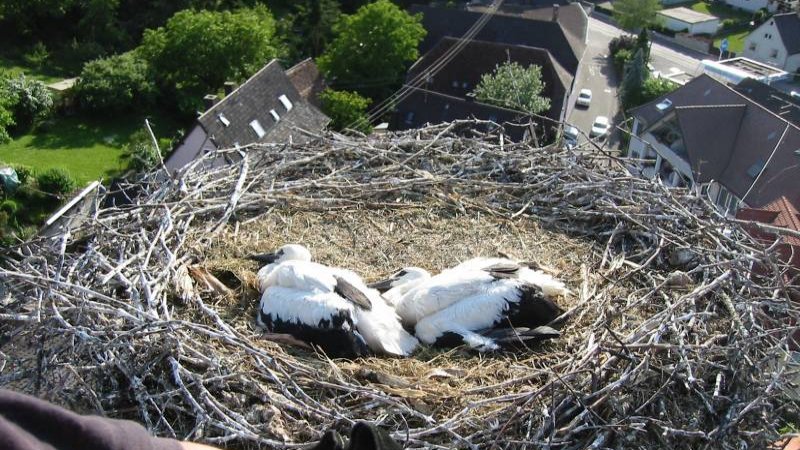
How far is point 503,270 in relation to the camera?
459 cm

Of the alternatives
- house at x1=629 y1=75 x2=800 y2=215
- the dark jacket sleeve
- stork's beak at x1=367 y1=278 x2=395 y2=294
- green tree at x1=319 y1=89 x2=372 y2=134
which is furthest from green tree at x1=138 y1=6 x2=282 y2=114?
the dark jacket sleeve

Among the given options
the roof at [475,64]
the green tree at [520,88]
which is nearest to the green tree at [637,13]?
the roof at [475,64]

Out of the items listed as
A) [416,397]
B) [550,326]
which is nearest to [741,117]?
[550,326]

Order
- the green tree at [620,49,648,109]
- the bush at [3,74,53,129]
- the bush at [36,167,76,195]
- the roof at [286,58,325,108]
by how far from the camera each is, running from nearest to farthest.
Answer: the bush at [36,167,76,195] → the bush at [3,74,53,129] → the roof at [286,58,325,108] → the green tree at [620,49,648,109]

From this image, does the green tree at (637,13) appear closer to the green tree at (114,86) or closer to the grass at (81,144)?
the grass at (81,144)

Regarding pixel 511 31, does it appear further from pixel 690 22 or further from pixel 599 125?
pixel 690 22

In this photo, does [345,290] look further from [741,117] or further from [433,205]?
[741,117]

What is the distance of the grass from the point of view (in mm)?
18527

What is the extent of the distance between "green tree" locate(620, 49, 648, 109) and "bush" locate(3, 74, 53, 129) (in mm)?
15501

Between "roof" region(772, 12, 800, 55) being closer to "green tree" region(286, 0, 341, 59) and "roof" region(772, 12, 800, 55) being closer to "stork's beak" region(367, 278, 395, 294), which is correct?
"green tree" region(286, 0, 341, 59)

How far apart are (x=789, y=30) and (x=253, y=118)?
21.6 metres

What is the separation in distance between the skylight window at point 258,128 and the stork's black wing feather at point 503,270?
33.2ft

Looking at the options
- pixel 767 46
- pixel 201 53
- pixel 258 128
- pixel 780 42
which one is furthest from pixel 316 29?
pixel 780 42

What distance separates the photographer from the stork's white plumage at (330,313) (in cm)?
424
